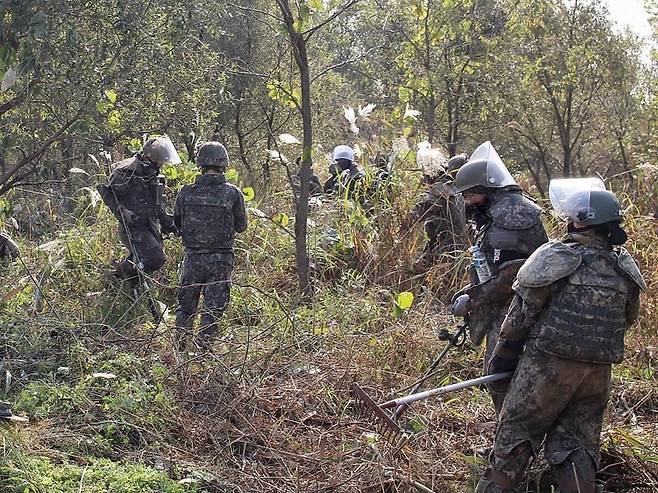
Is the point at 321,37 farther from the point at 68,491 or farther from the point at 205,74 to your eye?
the point at 68,491

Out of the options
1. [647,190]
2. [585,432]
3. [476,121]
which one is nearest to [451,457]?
[585,432]

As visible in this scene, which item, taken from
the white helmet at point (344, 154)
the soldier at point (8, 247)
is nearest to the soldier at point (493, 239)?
the soldier at point (8, 247)

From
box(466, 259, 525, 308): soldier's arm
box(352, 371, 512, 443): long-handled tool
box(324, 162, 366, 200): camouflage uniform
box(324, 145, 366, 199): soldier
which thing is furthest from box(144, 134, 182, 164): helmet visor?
box(466, 259, 525, 308): soldier's arm

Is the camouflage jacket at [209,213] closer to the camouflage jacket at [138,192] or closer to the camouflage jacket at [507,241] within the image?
the camouflage jacket at [138,192]

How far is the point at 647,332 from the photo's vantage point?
6.30 m

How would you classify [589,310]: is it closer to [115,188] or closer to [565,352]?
[565,352]

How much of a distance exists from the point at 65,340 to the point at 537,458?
326 cm

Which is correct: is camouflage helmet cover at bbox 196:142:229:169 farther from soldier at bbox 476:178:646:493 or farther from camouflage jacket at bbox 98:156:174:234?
soldier at bbox 476:178:646:493

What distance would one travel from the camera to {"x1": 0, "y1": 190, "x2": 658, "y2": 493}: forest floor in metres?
4.28

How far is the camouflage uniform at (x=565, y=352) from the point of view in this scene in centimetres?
372

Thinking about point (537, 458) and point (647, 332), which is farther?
point (647, 332)

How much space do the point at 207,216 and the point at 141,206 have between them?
104cm

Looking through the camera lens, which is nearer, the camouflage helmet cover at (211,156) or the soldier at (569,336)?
the soldier at (569,336)

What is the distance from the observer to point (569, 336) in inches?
146
